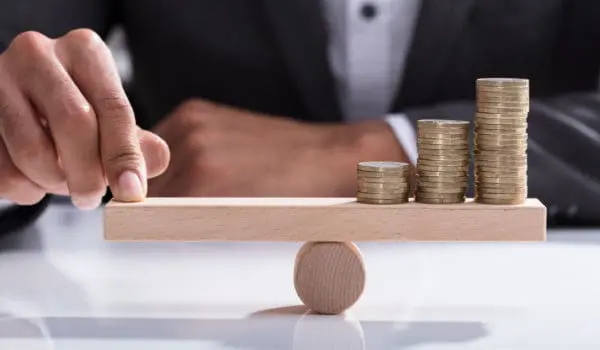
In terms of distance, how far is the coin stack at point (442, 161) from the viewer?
3.04 feet

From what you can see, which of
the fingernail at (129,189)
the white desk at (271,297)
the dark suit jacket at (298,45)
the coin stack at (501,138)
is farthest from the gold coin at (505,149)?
the dark suit jacket at (298,45)

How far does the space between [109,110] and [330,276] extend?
10.6 inches

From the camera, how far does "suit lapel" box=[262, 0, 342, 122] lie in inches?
69.1

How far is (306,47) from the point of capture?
1.78m

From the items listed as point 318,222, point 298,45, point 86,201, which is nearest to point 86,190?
point 86,201

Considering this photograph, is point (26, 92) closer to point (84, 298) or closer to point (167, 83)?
point (84, 298)

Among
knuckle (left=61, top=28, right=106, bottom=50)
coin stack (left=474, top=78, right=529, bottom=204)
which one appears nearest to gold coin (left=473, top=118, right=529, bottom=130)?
coin stack (left=474, top=78, right=529, bottom=204)

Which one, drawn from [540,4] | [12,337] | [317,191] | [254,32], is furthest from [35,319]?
[540,4]

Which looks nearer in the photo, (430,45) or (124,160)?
(124,160)

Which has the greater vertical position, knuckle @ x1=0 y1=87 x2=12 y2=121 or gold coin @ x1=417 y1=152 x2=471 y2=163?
knuckle @ x1=0 y1=87 x2=12 y2=121

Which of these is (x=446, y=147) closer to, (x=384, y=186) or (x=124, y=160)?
(x=384, y=186)

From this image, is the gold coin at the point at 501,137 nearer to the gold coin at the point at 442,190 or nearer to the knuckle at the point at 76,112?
the gold coin at the point at 442,190

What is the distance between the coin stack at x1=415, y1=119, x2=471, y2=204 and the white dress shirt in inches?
33.5

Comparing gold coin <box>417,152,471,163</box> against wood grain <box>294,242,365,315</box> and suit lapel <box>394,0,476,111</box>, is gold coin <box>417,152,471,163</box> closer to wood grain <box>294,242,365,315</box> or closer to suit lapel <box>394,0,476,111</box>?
wood grain <box>294,242,365,315</box>
